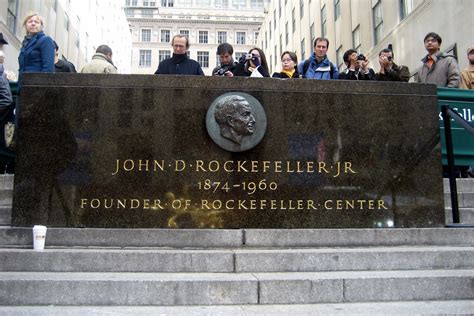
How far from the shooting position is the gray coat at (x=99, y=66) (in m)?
7.05

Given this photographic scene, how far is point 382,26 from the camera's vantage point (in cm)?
2634

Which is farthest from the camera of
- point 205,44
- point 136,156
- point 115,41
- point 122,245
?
point 205,44

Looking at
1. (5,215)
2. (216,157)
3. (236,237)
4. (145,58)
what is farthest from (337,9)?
(145,58)

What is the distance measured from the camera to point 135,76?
5867mm

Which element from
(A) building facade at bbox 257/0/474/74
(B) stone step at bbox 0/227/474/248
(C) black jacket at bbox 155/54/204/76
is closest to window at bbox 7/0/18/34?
(C) black jacket at bbox 155/54/204/76

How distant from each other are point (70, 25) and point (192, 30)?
172ft

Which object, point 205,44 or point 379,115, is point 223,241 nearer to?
point 379,115

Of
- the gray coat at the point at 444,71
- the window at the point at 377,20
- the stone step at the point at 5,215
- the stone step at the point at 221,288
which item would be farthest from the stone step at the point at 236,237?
the window at the point at 377,20

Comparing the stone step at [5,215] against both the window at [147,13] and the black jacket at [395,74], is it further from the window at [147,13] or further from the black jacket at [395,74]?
the window at [147,13]

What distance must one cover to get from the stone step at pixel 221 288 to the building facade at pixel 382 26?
15621mm

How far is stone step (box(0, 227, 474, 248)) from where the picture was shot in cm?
531

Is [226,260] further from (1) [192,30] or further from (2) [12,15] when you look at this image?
(1) [192,30]

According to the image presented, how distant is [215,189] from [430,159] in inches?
113

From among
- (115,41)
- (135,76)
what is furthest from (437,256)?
(115,41)
